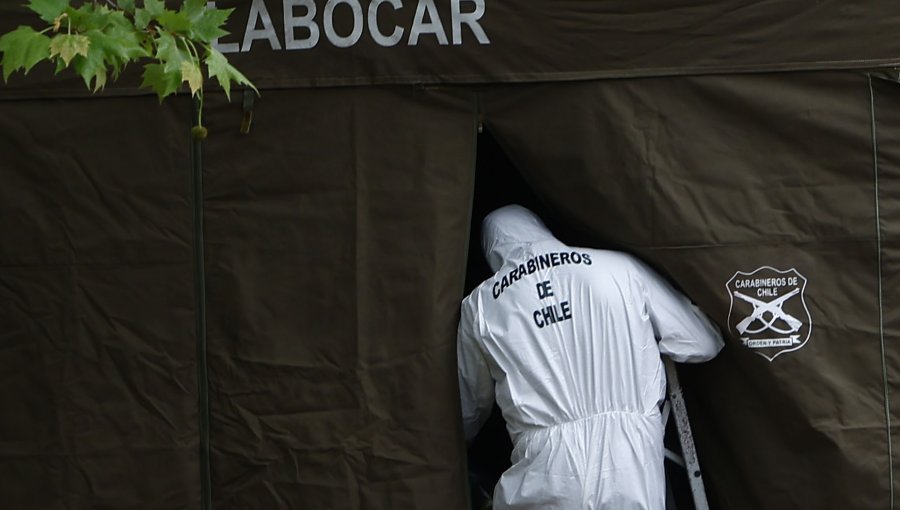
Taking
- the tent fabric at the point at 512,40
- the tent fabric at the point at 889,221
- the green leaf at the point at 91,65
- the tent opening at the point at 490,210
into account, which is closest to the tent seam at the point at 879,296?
the tent fabric at the point at 889,221

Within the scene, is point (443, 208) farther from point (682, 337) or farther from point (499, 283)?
point (682, 337)

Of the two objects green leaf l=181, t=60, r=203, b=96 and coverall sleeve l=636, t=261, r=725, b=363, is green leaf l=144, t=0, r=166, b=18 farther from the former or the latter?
coverall sleeve l=636, t=261, r=725, b=363

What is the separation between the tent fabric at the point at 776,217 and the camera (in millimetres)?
3658

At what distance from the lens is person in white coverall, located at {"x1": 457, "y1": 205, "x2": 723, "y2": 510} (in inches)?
143

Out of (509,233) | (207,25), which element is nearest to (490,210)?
(509,233)

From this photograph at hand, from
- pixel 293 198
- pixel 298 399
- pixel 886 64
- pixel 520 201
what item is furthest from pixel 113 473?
pixel 886 64

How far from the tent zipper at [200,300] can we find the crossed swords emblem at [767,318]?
1.57 m

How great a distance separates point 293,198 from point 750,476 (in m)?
1.58

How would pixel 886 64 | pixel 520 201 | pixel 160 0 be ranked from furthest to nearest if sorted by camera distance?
pixel 520 201, pixel 886 64, pixel 160 0

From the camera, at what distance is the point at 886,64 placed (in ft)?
11.9

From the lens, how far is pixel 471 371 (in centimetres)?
381

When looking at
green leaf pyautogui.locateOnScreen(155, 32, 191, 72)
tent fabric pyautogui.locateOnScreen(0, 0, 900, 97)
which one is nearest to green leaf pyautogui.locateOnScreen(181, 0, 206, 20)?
green leaf pyautogui.locateOnScreen(155, 32, 191, 72)

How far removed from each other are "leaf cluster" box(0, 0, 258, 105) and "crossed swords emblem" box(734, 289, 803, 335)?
5.89 ft

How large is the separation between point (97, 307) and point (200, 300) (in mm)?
309
